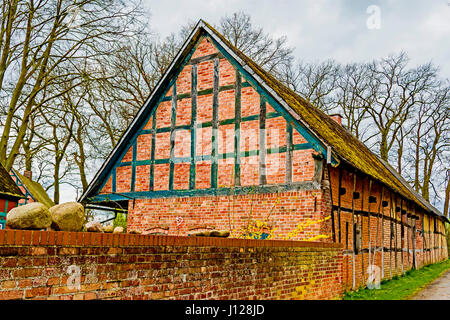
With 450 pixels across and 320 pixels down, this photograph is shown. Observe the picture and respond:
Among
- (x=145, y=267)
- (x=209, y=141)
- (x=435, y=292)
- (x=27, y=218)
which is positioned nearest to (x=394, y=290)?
(x=435, y=292)

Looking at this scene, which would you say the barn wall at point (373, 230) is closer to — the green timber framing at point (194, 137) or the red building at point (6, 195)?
the green timber framing at point (194, 137)

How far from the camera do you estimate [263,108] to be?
39.9ft

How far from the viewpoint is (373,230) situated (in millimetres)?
14969

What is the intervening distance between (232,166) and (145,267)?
25.8 ft

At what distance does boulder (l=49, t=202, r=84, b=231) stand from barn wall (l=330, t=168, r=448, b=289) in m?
7.90

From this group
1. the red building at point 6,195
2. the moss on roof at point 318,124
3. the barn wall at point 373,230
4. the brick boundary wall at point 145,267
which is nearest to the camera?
the brick boundary wall at point 145,267

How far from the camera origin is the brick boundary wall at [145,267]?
354 cm

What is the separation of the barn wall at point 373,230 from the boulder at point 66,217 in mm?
7899

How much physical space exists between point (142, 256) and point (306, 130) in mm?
7481

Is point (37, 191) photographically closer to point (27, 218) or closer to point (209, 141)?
point (209, 141)

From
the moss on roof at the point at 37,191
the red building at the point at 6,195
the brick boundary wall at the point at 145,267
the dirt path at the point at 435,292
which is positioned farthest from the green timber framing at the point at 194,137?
the moss on roof at the point at 37,191

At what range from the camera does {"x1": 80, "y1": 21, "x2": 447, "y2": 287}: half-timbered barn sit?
11297 mm

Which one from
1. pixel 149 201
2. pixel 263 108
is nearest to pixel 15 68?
pixel 149 201
